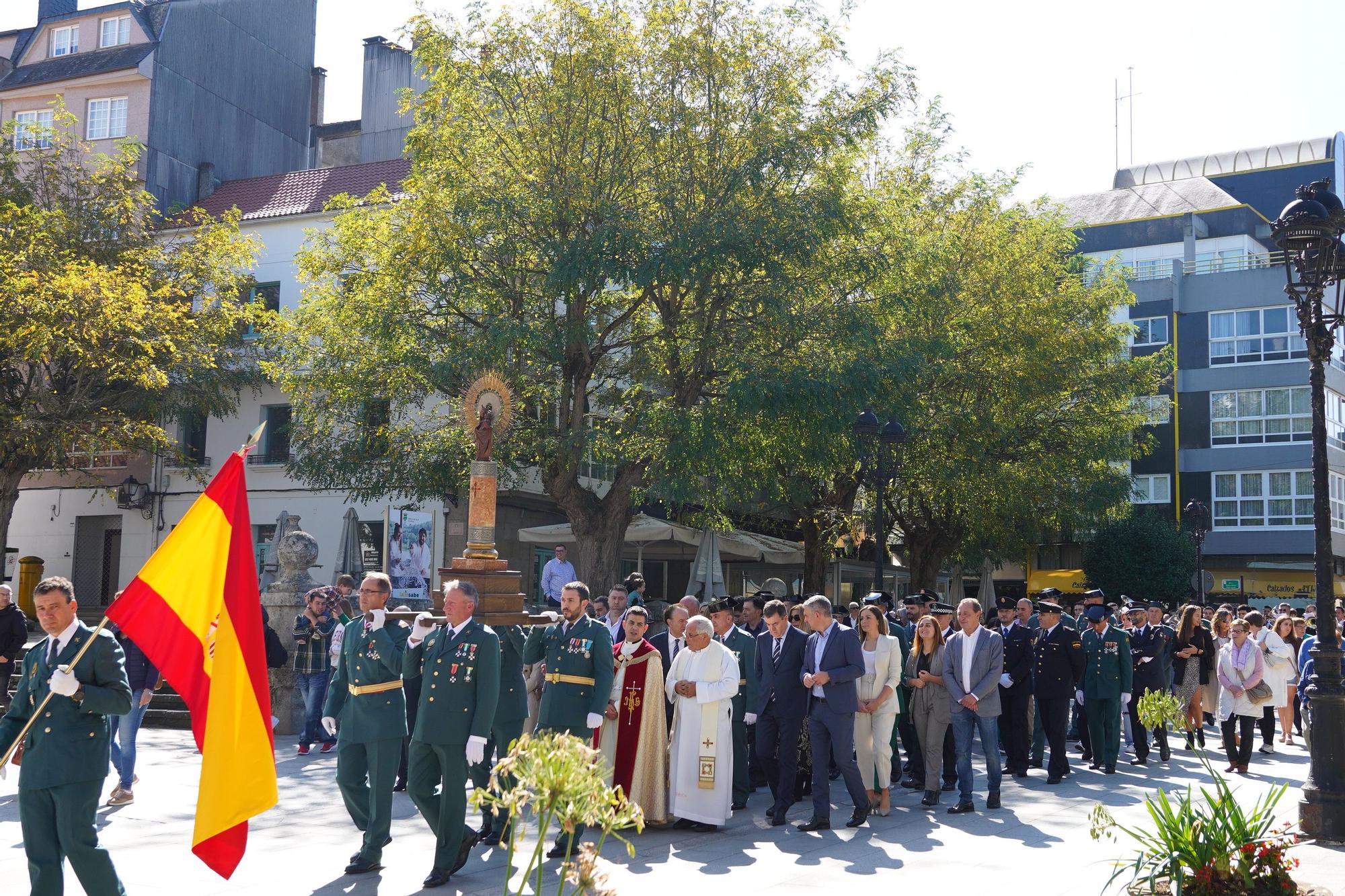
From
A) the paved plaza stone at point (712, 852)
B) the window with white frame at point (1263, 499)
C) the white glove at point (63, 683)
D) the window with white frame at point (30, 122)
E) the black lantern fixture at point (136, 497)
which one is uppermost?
the window with white frame at point (30, 122)

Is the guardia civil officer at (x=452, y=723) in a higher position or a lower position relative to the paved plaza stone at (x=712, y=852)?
higher

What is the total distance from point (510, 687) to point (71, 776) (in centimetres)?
387

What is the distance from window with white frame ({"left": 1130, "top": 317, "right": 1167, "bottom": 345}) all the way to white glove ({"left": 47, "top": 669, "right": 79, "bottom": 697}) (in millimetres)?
48465

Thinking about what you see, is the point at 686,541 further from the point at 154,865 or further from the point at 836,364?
the point at 154,865

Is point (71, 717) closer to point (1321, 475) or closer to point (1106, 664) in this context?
point (1321, 475)

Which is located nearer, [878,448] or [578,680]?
[578,680]

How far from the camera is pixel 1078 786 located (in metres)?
13.3

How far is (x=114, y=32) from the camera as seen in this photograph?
3703 cm

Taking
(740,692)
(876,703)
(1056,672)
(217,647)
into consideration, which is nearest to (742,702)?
(740,692)

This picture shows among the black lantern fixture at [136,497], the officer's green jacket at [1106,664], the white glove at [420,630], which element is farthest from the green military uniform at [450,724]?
the black lantern fixture at [136,497]

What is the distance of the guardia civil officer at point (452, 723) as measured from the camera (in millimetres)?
8211

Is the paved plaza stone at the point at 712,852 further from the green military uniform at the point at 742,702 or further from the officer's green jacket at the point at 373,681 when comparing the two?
the officer's green jacket at the point at 373,681

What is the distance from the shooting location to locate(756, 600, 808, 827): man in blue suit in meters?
10.9

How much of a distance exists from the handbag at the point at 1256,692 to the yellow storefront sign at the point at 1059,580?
3346cm
